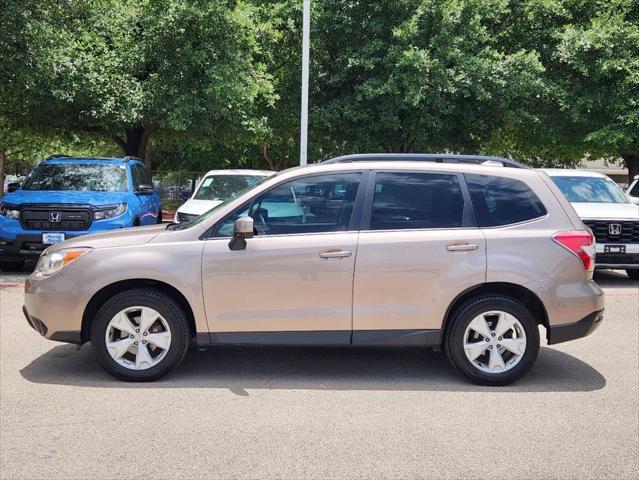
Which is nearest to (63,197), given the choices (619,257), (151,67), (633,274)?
(619,257)

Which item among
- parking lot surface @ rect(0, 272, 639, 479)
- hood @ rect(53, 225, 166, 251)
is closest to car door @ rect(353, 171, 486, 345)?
parking lot surface @ rect(0, 272, 639, 479)

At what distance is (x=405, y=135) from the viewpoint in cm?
2273

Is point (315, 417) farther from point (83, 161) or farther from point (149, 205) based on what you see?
point (83, 161)

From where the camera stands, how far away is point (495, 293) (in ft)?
18.4

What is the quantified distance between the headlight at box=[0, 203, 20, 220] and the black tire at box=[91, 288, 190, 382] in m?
6.40

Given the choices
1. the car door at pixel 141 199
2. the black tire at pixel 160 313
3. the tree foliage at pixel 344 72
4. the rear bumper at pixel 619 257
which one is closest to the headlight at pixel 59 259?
the black tire at pixel 160 313

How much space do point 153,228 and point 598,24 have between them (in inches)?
737

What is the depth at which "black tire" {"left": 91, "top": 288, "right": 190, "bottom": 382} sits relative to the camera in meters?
5.41

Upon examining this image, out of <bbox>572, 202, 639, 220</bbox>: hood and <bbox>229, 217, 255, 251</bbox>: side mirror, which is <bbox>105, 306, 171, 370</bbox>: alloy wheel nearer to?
<bbox>229, 217, 255, 251</bbox>: side mirror

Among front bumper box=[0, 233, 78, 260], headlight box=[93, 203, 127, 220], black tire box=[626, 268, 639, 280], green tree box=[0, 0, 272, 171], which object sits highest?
green tree box=[0, 0, 272, 171]

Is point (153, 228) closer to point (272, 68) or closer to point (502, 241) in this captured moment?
point (502, 241)

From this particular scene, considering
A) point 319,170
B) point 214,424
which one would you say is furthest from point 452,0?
point 214,424

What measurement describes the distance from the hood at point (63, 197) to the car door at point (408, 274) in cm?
682

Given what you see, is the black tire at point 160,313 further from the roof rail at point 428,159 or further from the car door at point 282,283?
the roof rail at point 428,159
